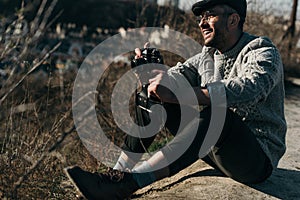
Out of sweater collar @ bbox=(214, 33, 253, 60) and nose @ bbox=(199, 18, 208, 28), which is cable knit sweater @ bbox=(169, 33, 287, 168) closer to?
sweater collar @ bbox=(214, 33, 253, 60)

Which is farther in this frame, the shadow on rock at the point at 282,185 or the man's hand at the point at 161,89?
the shadow on rock at the point at 282,185

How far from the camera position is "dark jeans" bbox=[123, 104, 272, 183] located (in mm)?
2305

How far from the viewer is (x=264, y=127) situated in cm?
253

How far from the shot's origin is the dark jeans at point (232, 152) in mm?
2305

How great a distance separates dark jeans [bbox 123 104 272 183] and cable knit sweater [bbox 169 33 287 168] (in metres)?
0.08

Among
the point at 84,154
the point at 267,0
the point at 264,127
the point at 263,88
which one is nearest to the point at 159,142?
the point at 84,154

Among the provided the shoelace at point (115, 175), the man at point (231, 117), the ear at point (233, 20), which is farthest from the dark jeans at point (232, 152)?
the ear at point (233, 20)

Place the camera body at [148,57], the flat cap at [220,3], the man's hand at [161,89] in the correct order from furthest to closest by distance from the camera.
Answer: the camera body at [148,57] < the flat cap at [220,3] < the man's hand at [161,89]

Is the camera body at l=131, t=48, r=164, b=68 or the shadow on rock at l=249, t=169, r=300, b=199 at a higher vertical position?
the camera body at l=131, t=48, r=164, b=68

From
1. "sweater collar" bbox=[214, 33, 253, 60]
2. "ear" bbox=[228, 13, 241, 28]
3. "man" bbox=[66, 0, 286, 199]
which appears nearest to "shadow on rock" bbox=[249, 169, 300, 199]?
"man" bbox=[66, 0, 286, 199]

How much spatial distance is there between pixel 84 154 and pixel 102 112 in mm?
936

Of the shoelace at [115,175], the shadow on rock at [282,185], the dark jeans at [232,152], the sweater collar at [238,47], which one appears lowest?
the shadow on rock at [282,185]

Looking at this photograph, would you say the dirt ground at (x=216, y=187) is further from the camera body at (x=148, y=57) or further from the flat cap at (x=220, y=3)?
the flat cap at (x=220, y=3)

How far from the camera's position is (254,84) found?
2.27 m
